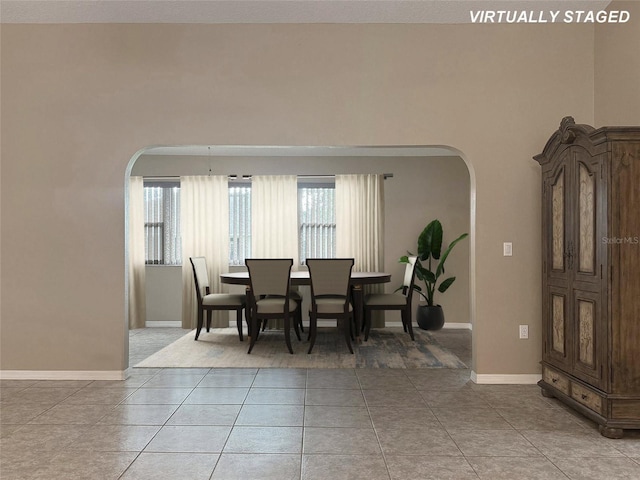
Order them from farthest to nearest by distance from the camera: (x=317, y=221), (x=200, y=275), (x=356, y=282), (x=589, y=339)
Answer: (x=317, y=221) < (x=200, y=275) < (x=356, y=282) < (x=589, y=339)

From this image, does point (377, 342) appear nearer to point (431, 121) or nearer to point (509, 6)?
point (431, 121)

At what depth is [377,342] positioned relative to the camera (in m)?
6.26

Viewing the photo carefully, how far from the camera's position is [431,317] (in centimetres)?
712

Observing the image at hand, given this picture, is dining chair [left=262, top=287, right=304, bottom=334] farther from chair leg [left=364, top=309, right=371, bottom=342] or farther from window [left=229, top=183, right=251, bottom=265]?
window [left=229, top=183, right=251, bottom=265]

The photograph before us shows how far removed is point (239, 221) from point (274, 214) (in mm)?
566

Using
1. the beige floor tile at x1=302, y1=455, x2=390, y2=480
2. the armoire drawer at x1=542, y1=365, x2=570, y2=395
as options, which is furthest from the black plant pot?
the beige floor tile at x1=302, y1=455, x2=390, y2=480

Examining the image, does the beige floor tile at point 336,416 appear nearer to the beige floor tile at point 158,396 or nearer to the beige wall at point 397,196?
the beige floor tile at point 158,396

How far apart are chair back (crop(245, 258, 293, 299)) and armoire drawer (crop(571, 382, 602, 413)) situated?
305 cm

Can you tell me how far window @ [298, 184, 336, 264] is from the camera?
784cm

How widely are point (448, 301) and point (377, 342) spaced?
1.86 metres

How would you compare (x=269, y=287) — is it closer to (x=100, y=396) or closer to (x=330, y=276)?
(x=330, y=276)

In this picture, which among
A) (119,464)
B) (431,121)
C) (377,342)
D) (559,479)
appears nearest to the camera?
(559,479)

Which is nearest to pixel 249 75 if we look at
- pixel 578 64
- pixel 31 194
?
pixel 31 194

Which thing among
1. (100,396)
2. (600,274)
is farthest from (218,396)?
(600,274)
